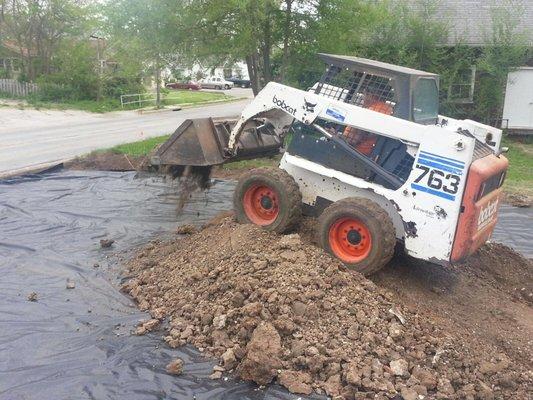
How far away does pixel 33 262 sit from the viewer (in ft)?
22.3

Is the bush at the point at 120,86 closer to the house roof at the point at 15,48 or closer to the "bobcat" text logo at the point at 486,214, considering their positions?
the house roof at the point at 15,48

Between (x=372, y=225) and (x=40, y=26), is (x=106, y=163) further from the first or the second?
A: (x=40, y=26)

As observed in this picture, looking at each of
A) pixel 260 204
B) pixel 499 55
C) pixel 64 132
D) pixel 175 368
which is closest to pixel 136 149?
pixel 64 132

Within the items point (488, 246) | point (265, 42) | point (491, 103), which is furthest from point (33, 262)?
point (491, 103)

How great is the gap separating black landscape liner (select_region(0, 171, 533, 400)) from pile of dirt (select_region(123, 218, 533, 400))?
26 centimetres

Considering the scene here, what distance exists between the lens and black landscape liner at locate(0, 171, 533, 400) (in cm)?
438

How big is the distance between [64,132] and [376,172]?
15.3m

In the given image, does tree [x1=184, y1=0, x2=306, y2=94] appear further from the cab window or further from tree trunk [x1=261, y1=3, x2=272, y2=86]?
the cab window

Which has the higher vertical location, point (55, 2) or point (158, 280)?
point (55, 2)

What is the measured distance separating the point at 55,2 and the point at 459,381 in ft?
100

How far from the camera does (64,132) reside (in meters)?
19.0

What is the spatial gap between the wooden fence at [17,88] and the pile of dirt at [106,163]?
65.3ft

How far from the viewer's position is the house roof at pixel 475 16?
60.8 feet

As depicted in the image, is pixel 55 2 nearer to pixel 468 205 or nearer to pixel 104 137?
pixel 104 137
